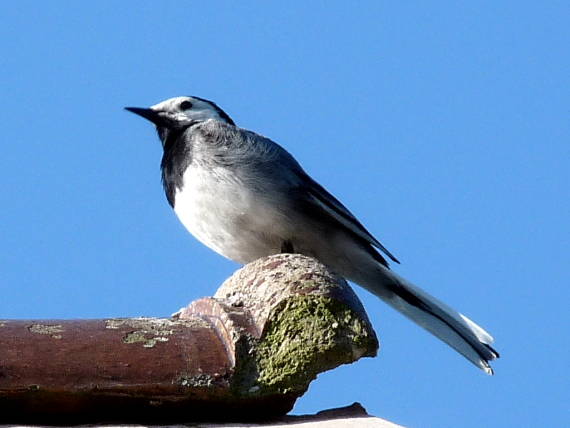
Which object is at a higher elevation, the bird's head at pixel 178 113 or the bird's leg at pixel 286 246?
the bird's head at pixel 178 113

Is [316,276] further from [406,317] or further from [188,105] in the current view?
[188,105]

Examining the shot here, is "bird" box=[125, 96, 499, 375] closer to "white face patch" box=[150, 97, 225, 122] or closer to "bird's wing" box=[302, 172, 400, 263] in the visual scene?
"bird's wing" box=[302, 172, 400, 263]

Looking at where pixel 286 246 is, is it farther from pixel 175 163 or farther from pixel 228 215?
pixel 175 163

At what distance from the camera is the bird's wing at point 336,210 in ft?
22.2

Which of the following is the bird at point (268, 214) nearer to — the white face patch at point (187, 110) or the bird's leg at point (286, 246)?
the bird's leg at point (286, 246)

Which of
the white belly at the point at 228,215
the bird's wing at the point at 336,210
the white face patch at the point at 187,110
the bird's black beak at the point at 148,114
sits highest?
the white face patch at the point at 187,110

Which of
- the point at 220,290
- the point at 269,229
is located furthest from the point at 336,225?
the point at 220,290

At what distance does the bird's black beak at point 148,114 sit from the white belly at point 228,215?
1250 mm

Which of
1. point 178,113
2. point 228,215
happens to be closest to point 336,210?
point 228,215

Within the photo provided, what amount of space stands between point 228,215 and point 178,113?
1.77 m

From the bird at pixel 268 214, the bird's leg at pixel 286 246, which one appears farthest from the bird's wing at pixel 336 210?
the bird's leg at pixel 286 246

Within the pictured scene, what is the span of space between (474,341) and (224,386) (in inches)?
107

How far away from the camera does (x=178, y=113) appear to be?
7863mm

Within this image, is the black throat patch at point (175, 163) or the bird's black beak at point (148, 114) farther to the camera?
the bird's black beak at point (148, 114)
